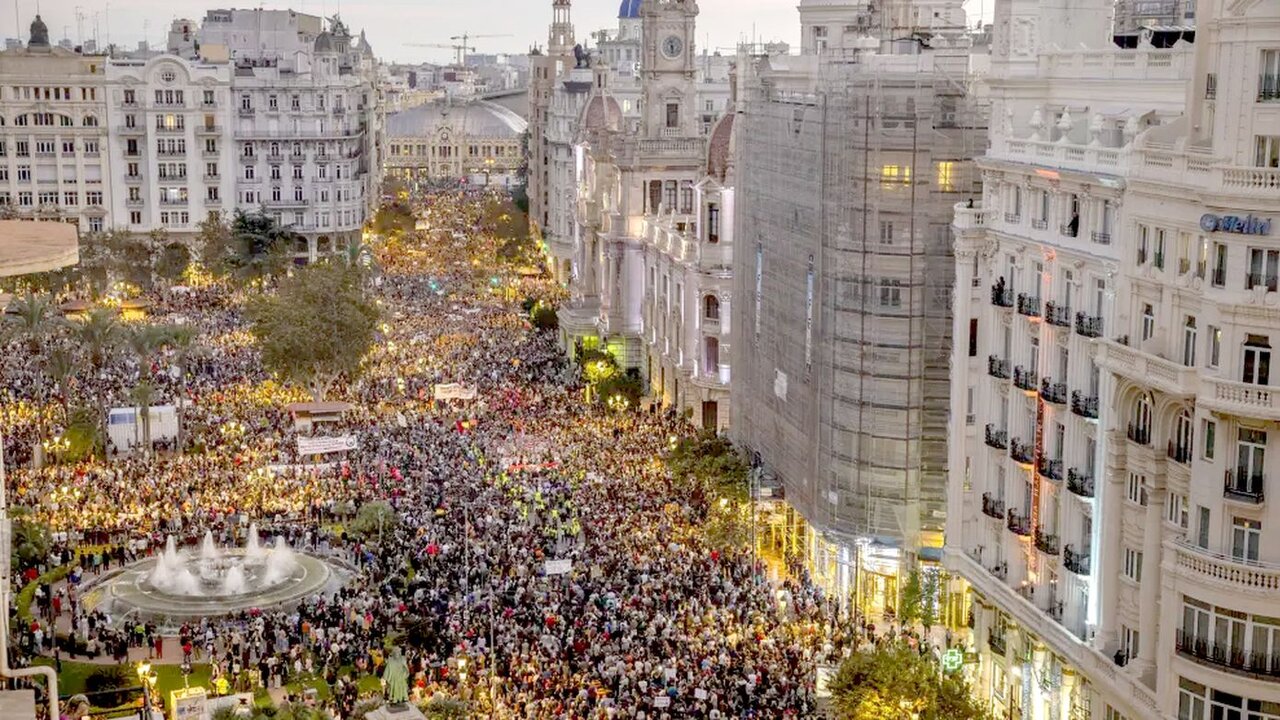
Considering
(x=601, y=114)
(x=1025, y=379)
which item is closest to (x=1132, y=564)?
(x=1025, y=379)

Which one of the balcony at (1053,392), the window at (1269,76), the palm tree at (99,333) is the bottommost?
the palm tree at (99,333)

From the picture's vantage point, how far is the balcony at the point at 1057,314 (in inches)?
1437

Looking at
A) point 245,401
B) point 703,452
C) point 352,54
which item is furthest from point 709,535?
point 352,54

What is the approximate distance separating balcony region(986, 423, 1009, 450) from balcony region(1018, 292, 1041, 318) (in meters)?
3.30

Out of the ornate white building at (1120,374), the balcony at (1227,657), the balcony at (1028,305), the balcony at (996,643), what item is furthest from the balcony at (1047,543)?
the balcony at (1227,657)

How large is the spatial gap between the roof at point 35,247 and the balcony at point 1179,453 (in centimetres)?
2183

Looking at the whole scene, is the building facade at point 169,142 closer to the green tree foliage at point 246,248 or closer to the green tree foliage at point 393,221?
the green tree foliage at point 246,248

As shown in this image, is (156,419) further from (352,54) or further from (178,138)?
(352,54)

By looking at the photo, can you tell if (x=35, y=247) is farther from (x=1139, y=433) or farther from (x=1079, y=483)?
(x=1079, y=483)

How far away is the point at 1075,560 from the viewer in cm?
3556

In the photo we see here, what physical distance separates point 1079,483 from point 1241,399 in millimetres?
6466

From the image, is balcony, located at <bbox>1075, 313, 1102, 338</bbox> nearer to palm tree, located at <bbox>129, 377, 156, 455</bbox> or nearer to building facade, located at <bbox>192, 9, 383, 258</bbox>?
palm tree, located at <bbox>129, 377, 156, 455</bbox>

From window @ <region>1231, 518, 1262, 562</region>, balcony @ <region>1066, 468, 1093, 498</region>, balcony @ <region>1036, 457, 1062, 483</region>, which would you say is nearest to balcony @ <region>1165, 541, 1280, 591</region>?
window @ <region>1231, 518, 1262, 562</region>

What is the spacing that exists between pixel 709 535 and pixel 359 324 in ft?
101
